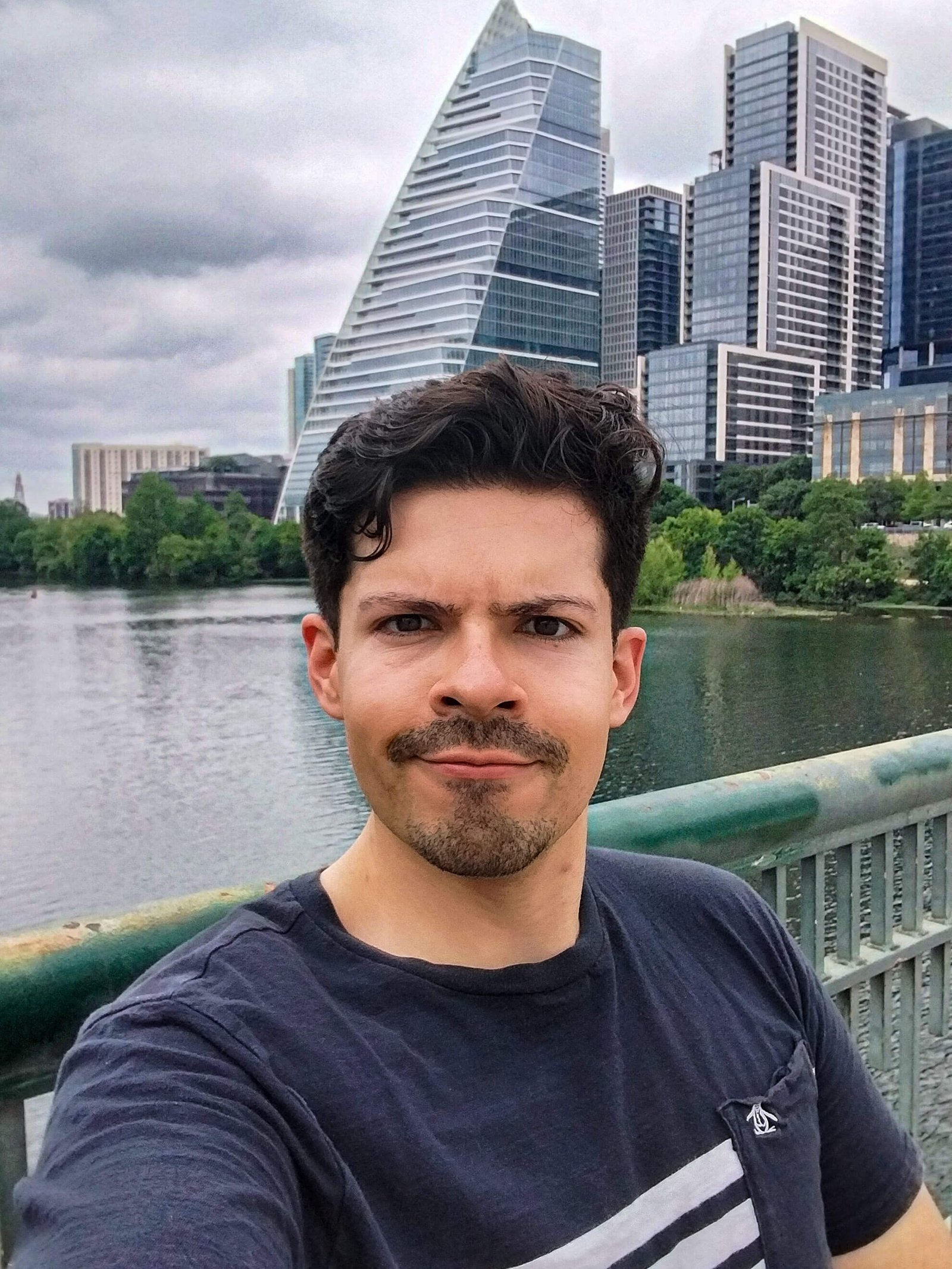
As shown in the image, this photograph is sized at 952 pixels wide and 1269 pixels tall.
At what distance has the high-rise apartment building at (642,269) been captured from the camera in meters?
43.2

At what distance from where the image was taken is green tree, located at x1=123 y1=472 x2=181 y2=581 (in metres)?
29.0

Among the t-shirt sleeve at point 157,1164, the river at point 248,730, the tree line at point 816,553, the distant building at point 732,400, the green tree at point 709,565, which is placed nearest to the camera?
the t-shirt sleeve at point 157,1164

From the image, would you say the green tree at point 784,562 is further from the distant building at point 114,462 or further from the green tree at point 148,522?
the distant building at point 114,462

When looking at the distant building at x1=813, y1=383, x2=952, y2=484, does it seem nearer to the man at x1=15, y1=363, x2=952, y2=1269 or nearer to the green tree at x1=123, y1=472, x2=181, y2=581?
the green tree at x1=123, y1=472, x2=181, y2=581

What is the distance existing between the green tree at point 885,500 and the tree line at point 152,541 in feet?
48.9

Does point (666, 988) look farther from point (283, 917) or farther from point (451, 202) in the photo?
point (451, 202)

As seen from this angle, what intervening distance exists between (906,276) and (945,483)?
28117mm

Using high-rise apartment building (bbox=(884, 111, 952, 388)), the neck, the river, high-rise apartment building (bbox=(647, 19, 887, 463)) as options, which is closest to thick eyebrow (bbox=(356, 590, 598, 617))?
the neck

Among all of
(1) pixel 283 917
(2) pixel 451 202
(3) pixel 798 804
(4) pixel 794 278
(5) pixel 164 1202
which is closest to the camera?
(5) pixel 164 1202

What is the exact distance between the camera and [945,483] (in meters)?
29.6

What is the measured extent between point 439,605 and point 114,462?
45.6 metres

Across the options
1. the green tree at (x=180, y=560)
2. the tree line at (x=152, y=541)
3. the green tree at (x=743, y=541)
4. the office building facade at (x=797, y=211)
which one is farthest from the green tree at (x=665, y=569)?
the office building facade at (x=797, y=211)

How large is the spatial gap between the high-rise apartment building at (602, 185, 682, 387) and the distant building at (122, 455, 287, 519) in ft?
46.5

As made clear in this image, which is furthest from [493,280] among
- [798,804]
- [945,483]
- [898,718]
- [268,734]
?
[798,804]
